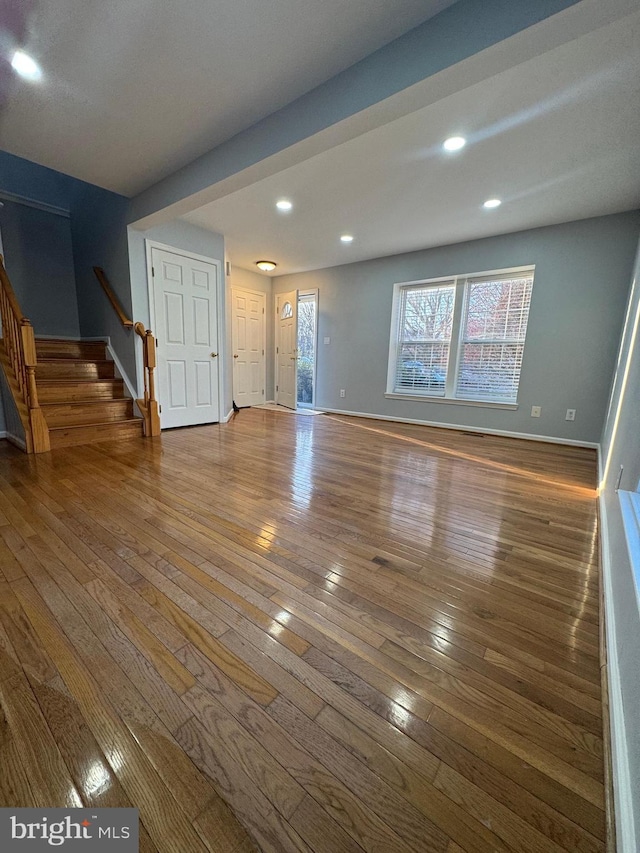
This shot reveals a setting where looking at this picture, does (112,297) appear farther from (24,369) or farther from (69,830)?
(69,830)

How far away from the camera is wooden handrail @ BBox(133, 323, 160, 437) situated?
360 cm

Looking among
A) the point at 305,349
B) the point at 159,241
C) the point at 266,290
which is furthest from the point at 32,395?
the point at 305,349

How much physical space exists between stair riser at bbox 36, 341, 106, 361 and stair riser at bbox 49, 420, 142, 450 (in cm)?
117

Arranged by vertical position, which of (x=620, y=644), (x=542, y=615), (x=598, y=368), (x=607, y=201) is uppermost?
(x=607, y=201)

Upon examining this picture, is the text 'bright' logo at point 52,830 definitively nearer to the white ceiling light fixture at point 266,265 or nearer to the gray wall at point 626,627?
the gray wall at point 626,627

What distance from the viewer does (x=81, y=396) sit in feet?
11.8

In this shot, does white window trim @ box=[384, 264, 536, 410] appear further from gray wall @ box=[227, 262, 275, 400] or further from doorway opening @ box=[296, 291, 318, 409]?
gray wall @ box=[227, 262, 275, 400]

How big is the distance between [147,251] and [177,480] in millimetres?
2748

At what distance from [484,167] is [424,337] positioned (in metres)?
2.37

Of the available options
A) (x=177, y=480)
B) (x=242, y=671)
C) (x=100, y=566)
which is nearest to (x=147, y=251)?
(x=177, y=480)

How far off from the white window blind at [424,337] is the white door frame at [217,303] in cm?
258

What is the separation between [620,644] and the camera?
0.94 m

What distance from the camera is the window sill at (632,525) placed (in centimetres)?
93

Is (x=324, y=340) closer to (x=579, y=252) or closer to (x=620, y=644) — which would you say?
(x=579, y=252)
